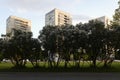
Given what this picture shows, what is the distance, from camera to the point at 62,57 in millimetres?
30266

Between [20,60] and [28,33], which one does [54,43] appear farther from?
[20,60]

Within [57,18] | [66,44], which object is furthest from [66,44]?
[57,18]

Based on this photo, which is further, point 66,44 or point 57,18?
point 57,18

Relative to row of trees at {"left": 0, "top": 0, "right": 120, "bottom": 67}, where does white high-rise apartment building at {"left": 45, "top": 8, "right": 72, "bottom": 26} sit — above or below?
above

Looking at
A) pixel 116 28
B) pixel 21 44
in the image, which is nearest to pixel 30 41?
pixel 21 44

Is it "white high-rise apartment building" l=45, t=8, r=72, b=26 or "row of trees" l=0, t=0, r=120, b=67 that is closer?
"row of trees" l=0, t=0, r=120, b=67

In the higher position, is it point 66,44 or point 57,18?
point 57,18

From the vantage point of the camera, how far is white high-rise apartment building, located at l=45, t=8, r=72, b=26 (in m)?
47.9

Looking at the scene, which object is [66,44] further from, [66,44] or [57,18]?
[57,18]

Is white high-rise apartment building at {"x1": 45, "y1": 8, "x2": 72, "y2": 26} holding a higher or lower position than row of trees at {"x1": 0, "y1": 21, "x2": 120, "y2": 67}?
higher

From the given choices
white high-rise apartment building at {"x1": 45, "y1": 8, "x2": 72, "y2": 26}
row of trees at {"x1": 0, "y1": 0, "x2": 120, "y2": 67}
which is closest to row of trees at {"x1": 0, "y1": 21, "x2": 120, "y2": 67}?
row of trees at {"x1": 0, "y1": 0, "x2": 120, "y2": 67}

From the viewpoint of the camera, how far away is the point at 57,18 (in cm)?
4897

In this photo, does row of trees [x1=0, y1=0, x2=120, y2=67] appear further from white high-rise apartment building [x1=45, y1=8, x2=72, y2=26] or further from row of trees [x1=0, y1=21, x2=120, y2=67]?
white high-rise apartment building [x1=45, y1=8, x2=72, y2=26]

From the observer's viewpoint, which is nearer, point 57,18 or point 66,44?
point 66,44
